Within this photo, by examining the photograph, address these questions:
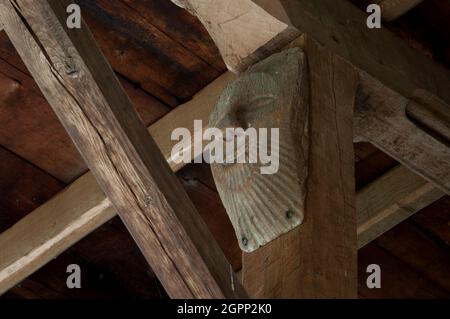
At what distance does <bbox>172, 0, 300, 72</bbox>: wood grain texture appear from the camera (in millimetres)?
2348

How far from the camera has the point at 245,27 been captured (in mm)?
2396

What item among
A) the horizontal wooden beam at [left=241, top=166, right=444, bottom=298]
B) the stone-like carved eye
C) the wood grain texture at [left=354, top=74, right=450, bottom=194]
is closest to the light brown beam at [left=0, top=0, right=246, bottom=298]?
the stone-like carved eye

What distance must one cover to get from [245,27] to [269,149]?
379mm

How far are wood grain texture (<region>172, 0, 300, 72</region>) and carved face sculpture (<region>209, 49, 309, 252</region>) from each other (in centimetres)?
7

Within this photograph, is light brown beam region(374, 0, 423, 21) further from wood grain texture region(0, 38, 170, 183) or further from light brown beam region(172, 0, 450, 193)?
wood grain texture region(0, 38, 170, 183)

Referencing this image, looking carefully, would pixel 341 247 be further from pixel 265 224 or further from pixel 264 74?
pixel 264 74

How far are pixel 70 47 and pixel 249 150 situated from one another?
407 mm

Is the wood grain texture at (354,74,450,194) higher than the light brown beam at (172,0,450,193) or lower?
lower

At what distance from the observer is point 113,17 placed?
2932 mm

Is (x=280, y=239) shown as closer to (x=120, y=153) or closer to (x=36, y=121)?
(x=120, y=153)

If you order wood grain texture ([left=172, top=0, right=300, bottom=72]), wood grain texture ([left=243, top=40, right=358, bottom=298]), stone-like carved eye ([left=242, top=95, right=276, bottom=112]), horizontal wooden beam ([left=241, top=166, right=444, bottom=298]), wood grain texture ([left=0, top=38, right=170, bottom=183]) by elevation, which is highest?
wood grain texture ([left=0, top=38, right=170, bottom=183])

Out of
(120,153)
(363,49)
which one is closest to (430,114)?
(363,49)

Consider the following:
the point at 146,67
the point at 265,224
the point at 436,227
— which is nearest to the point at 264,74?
the point at 265,224

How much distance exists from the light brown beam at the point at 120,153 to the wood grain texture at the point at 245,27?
1.12 feet
